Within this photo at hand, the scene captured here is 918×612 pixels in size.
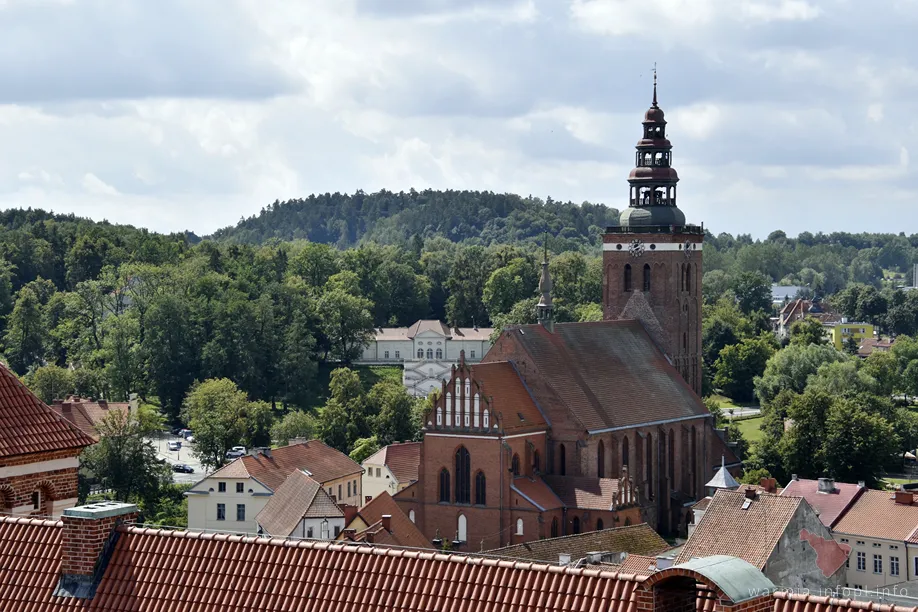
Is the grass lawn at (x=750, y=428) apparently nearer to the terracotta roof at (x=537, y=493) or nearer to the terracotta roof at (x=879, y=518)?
the terracotta roof at (x=879, y=518)

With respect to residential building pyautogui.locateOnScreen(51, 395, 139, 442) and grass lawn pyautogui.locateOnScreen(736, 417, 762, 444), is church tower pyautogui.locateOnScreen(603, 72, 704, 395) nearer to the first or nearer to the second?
grass lawn pyautogui.locateOnScreen(736, 417, 762, 444)

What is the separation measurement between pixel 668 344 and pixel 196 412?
3307 cm

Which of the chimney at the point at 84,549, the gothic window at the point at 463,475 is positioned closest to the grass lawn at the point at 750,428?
the gothic window at the point at 463,475

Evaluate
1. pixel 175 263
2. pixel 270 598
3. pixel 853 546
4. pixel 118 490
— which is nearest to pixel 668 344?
pixel 853 546

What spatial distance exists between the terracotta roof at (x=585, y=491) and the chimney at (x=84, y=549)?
41851mm

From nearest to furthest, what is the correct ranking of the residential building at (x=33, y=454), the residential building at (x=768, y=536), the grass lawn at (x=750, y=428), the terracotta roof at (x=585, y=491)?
the residential building at (x=33, y=454) < the residential building at (x=768, y=536) < the terracotta roof at (x=585, y=491) < the grass lawn at (x=750, y=428)

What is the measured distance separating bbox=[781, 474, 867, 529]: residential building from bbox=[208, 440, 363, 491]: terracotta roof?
2111cm

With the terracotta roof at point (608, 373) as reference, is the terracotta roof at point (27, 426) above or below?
above

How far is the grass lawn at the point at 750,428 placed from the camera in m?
99.6

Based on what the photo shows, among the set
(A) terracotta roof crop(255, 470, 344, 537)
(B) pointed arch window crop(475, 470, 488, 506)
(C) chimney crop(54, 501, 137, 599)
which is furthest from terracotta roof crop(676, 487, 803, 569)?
(C) chimney crop(54, 501, 137, 599)

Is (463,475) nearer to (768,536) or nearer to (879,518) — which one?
(879,518)

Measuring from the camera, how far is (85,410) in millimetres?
89812

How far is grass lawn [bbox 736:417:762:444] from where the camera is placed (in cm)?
9962

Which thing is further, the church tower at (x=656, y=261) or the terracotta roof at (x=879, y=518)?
the church tower at (x=656, y=261)
